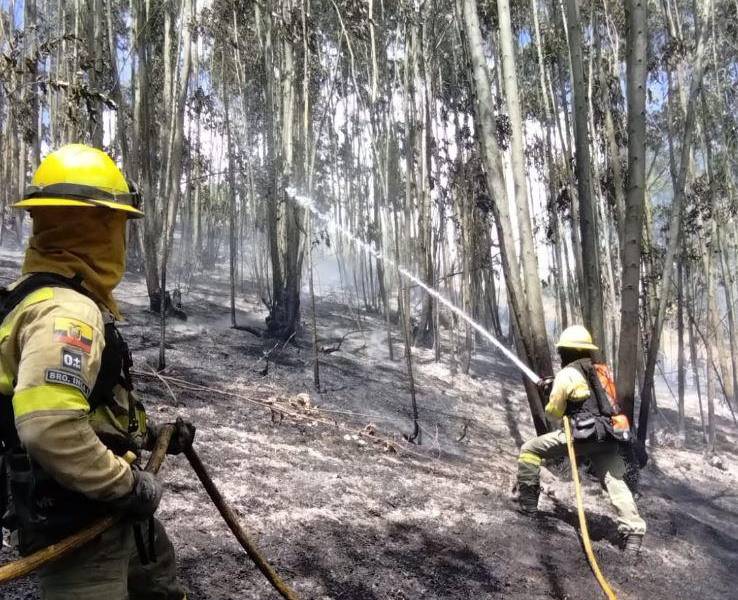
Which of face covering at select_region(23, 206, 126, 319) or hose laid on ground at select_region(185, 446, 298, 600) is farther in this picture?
hose laid on ground at select_region(185, 446, 298, 600)

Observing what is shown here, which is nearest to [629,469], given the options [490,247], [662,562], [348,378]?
[662,562]

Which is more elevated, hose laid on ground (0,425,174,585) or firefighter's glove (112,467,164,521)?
firefighter's glove (112,467,164,521)

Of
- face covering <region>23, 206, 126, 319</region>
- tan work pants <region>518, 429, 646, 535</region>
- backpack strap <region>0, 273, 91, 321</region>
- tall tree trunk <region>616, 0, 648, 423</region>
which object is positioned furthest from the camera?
tall tree trunk <region>616, 0, 648, 423</region>

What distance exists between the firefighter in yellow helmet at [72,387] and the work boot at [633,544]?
3.70 metres

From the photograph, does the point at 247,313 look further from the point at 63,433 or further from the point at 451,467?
the point at 63,433

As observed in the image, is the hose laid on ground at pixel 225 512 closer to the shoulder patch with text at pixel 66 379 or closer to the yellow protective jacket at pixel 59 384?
the yellow protective jacket at pixel 59 384

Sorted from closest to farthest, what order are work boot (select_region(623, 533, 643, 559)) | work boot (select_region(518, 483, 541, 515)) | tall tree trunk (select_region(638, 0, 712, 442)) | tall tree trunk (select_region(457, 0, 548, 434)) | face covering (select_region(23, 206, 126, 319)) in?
1. face covering (select_region(23, 206, 126, 319))
2. work boot (select_region(623, 533, 643, 559))
3. work boot (select_region(518, 483, 541, 515))
4. tall tree trunk (select_region(457, 0, 548, 434))
5. tall tree trunk (select_region(638, 0, 712, 442))

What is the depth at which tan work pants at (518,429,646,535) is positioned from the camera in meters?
4.32

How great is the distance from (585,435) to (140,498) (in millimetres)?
3658

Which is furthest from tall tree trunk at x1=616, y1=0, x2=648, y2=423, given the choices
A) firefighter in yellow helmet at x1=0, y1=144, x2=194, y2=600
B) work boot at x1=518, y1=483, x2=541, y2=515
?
firefighter in yellow helmet at x1=0, y1=144, x2=194, y2=600

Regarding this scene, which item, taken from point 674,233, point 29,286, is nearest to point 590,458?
point 674,233

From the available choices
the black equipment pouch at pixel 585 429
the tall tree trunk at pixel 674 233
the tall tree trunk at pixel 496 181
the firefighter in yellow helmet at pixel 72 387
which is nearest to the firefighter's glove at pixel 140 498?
the firefighter in yellow helmet at pixel 72 387

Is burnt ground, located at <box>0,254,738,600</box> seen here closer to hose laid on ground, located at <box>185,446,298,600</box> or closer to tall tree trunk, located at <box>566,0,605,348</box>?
hose laid on ground, located at <box>185,446,298,600</box>

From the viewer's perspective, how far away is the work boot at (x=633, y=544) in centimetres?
407
